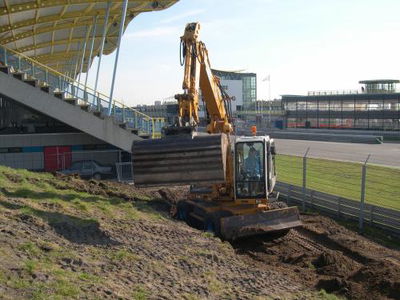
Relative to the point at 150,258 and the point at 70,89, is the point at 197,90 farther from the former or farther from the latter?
the point at 70,89

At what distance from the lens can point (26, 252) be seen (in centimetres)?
861

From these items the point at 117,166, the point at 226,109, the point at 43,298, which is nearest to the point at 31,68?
the point at 117,166

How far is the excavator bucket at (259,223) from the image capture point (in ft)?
45.3

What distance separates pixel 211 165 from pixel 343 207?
7.21m

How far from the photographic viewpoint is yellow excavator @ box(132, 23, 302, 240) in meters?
13.0

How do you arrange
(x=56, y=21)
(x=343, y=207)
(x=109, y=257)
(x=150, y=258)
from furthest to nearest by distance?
1. (x=56, y=21)
2. (x=343, y=207)
3. (x=150, y=258)
4. (x=109, y=257)

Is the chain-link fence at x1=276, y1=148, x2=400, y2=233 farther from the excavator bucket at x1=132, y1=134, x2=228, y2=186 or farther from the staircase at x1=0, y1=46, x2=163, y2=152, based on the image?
the staircase at x1=0, y1=46, x2=163, y2=152

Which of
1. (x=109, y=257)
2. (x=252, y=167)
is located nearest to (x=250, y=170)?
(x=252, y=167)

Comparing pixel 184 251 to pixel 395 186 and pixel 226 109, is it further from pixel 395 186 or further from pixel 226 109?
pixel 395 186

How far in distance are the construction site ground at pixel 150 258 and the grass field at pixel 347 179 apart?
2.35 meters

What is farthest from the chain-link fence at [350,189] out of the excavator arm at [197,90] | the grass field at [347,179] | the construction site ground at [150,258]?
the excavator arm at [197,90]

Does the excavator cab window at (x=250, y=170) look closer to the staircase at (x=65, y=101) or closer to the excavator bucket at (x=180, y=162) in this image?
the excavator bucket at (x=180, y=162)

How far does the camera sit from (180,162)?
12930mm

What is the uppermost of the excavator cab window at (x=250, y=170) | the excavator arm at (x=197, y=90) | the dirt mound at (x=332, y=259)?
the excavator arm at (x=197, y=90)
